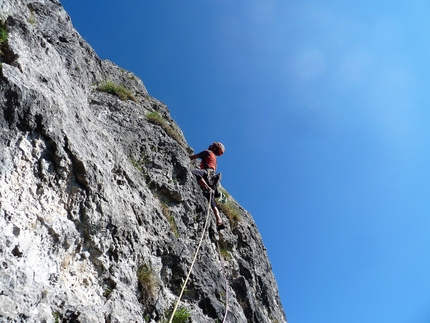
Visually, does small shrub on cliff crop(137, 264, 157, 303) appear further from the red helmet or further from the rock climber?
the red helmet

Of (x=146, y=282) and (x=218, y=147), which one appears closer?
(x=146, y=282)

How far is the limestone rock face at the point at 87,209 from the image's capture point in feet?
12.5

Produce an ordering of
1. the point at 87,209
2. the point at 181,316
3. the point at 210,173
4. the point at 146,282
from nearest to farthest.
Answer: the point at 87,209, the point at 146,282, the point at 181,316, the point at 210,173

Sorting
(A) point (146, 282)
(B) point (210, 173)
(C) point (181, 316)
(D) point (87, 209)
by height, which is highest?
(B) point (210, 173)

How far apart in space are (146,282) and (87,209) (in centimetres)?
130

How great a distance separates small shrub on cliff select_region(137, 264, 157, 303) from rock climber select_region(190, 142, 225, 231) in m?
3.21

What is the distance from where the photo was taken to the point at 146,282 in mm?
5172

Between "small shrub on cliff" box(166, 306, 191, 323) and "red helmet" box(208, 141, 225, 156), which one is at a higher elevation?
"red helmet" box(208, 141, 225, 156)

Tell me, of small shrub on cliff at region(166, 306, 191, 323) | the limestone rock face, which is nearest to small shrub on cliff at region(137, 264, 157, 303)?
the limestone rock face

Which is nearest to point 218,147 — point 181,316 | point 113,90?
point 113,90

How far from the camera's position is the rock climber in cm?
870

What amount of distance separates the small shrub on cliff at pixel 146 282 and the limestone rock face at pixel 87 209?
0.02m

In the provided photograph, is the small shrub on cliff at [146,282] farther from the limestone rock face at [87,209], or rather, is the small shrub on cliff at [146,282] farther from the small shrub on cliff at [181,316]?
the small shrub on cliff at [181,316]

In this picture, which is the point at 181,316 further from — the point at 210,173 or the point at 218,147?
the point at 218,147
